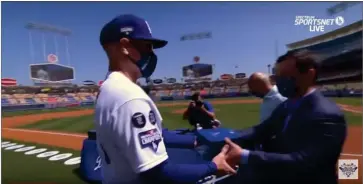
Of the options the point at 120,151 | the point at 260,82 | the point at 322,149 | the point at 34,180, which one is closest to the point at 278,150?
the point at 322,149

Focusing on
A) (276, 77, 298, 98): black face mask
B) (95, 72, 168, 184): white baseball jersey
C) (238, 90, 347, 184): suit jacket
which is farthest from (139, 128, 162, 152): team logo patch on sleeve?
(276, 77, 298, 98): black face mask

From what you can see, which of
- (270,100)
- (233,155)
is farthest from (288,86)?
(270,100)

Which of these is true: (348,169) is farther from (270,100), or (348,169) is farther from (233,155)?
(233,155)

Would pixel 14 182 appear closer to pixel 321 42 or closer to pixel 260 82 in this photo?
pixel 260 82

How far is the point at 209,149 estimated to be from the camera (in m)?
1.81

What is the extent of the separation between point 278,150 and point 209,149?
13.5 inches

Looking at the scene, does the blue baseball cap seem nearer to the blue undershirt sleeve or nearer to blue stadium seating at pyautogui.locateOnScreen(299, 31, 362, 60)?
the blue undershirt sleeve

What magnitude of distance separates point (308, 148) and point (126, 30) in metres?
0.89

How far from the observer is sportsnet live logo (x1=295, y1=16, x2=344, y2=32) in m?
4.31

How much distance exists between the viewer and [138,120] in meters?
0.94

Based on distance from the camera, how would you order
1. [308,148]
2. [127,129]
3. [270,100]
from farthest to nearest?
[270,100]
[308,148]
[127,129]

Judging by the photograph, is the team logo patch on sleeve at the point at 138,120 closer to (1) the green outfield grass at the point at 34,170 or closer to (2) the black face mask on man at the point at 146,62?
(2) the black face mask on man at the point at 146,62

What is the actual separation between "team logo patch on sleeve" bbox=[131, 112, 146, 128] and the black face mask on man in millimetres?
224

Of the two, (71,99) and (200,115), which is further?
(71,99)
